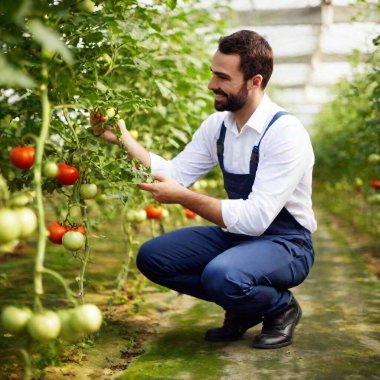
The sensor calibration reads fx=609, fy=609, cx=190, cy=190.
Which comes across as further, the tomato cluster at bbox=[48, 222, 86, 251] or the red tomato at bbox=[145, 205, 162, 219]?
the red tomato at bbox=[145, 205, 162, 219]

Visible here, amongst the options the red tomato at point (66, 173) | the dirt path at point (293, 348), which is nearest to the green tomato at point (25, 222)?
the red tomato at point (66, 173)

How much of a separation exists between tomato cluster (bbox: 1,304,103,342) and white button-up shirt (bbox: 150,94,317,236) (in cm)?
104

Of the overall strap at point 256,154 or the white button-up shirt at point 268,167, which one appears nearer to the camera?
the white button-up shirt at point 268,167

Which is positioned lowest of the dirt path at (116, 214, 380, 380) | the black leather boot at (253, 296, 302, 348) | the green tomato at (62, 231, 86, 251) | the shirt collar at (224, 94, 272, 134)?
the dirt path at (116, 214, 380, 380)

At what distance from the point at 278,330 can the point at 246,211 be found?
530 millimetres

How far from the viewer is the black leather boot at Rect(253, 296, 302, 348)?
2.50 meters

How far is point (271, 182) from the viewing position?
8.02 ft

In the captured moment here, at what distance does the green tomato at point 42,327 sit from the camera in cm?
140

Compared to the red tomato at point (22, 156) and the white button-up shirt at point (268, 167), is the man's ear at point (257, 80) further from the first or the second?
the red tomato at point (22, 156)

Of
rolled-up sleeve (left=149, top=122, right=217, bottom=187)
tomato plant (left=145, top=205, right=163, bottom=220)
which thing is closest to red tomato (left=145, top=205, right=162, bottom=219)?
tomato plant (left=145, top=205, right=163, bottom=220)

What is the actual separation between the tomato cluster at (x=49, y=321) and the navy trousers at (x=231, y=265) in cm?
96

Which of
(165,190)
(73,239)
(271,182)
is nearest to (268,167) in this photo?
(271,182)

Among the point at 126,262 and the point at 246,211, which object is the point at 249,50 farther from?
the point at 126,262

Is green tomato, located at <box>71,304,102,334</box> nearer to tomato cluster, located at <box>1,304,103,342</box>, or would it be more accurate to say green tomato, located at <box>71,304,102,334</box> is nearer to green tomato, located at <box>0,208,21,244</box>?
tomato cluster, located at <box>1,304,103,342</box>
